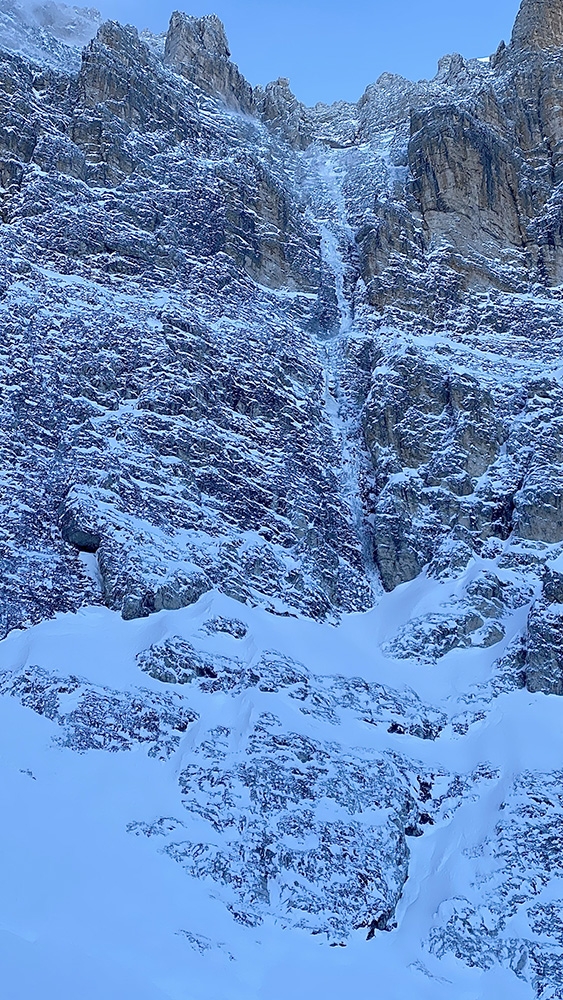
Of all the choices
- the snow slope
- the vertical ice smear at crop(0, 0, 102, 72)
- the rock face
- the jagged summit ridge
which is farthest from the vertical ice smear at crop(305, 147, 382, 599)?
the vertical ice smear at crop(0, 0, 102, 72)

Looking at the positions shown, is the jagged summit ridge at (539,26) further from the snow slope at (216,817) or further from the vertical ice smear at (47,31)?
the snow slope at (216,817)

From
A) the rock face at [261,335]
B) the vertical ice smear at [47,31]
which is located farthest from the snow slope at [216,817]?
the vertical ice smear at [47,31]

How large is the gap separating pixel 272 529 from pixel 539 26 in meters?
59.4

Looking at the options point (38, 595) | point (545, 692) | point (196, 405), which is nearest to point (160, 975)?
point (38, 595)

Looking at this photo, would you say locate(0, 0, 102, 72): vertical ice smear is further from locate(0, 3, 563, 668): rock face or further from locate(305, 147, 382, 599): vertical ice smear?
locate(305, 147, 382, 599): vertical ice smear

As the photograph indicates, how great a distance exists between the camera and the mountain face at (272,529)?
28.0 m

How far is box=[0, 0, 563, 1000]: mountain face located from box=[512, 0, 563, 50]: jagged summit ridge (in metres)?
0.57

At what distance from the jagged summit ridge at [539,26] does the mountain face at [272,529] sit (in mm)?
570

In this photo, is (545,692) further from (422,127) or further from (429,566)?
(422,127)

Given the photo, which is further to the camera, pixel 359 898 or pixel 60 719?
pixel 60 719

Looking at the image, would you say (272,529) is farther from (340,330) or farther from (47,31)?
(47,31)

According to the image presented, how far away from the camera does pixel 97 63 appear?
67125 mm

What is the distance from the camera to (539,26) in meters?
79.8

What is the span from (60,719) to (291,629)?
1242cm
